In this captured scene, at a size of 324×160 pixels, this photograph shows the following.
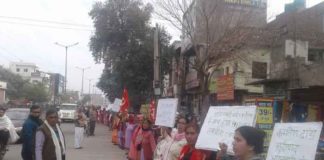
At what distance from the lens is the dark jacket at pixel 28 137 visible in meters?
7.96

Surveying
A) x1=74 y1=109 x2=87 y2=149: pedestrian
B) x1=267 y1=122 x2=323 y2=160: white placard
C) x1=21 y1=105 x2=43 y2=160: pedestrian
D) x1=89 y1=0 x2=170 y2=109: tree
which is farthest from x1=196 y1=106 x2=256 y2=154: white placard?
x1=89 y1=0 x2=170 y2=109: tree

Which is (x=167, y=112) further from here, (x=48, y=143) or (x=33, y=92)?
(x=33, y=92)

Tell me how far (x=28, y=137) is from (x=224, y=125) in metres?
3.65

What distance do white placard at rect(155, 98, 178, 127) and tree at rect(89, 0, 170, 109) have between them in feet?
111

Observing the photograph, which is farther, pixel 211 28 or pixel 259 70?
pixel 259 70

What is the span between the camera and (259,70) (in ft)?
104

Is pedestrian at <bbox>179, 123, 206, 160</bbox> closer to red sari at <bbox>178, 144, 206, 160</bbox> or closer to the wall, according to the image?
red sari at <bbox>178, 144, 206, 160</bbox>

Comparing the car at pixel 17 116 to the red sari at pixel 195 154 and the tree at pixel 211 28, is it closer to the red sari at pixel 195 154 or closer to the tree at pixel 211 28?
the tree at pixel 211 28

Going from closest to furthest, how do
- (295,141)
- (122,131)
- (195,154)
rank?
(295,141)
(195,154)
(122,131)

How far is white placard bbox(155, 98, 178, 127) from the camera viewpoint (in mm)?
8357

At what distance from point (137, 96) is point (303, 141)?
1627 inches

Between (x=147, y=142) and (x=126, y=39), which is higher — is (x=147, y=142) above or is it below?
below

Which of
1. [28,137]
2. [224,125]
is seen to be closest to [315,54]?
[28,137]

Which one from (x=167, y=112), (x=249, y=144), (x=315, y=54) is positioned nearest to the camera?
(x=249, y=144)
